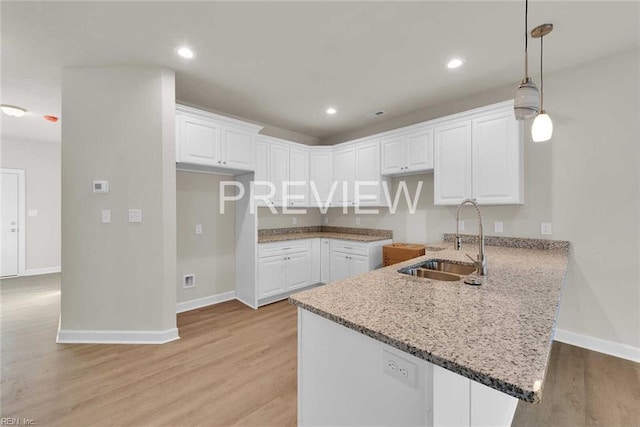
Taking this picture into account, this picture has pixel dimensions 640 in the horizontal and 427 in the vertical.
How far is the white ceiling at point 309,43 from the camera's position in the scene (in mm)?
1893

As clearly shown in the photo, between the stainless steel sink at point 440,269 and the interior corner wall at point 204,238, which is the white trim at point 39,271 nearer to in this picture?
the interior corner wall at point 204,238

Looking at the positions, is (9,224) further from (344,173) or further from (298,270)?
(344,173)

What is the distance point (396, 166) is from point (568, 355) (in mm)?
2578

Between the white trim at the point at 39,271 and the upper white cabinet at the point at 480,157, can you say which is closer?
the upper white cabinet at the point at 480,157

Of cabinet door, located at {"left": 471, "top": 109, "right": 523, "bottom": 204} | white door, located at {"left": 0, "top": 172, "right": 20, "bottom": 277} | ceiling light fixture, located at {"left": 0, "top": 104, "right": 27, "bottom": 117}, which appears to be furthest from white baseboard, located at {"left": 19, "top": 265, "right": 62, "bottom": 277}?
cabinet door, located at {"left": 471, "top": 109, "right": 523, "bottom": 204}

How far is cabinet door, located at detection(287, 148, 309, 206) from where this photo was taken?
13.6 feet

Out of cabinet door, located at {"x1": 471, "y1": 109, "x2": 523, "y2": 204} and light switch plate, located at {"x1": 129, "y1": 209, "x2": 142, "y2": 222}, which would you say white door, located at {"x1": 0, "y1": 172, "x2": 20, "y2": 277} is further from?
cabinet door, located at {"x1": 471, "y1": 109, "x2": 523, "y2": 204}

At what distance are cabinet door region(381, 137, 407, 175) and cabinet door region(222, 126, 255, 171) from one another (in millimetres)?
1806

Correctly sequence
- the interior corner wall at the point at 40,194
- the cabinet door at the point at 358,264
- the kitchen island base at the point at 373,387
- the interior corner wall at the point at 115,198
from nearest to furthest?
the kitchen island base at the point at 373,387
the interior corner wall at the point at 115,198
the cabinet door at the point at 358,264
the interior corner wall at the point at 40,194

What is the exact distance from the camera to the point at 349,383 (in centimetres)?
106

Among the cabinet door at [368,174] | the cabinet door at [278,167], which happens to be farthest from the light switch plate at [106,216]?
the cabinet door at [368,174]

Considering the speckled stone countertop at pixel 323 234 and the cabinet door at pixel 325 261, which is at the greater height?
the speckled stone countertop at pixel 323 234

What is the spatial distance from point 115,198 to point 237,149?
1.38m

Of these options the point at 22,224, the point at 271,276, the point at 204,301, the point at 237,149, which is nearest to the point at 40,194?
the point at 22,224
